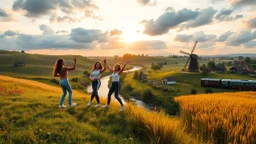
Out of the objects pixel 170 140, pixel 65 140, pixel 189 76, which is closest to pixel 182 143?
pixel 170 140

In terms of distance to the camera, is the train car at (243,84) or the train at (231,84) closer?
the train car at (243,84)

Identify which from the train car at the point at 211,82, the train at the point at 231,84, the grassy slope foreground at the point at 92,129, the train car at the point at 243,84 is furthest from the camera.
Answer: the train car at the point at 211,82

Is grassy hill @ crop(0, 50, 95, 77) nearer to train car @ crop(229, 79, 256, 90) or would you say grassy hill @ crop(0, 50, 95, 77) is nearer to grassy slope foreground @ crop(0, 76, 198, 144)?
train car @ crop(229, 79, 256, 90)

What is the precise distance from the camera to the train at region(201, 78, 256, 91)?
58.7 meters

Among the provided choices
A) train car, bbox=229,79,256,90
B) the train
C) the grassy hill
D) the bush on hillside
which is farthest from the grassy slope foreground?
the grassy hill

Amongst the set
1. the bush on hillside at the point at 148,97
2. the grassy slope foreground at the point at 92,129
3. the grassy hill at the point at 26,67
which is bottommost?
the bush on hillside at the point at 148,97

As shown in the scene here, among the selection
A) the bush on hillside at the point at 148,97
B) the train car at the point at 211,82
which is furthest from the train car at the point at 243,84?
the bush on hillside at the point at 148,97

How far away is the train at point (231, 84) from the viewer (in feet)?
193

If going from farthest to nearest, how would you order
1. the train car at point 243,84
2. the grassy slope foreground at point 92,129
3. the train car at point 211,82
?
the train car at point 211,82, the train car at point 243,84, the grassy slope foreground at point 92,129

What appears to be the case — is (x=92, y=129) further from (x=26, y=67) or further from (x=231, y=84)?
(x=26, y=67)

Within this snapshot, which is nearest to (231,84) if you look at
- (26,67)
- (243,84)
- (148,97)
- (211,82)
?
(243,84)

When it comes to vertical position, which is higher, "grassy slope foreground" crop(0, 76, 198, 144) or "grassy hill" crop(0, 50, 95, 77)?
"grassy slope foreground" crop(0, 76, 198, 144)

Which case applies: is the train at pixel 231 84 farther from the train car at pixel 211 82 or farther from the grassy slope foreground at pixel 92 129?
the grassy slope foreground at pixel 92 129

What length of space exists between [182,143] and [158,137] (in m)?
0.79
